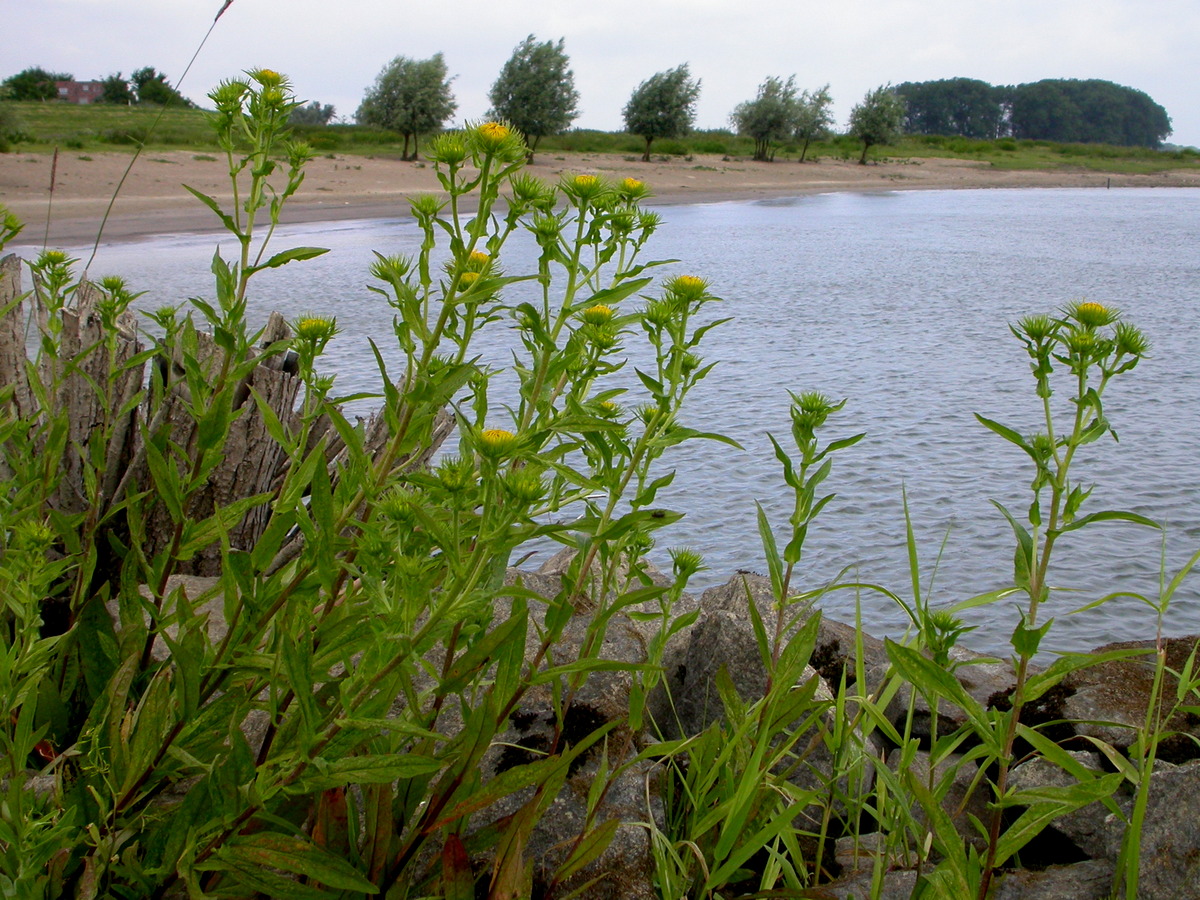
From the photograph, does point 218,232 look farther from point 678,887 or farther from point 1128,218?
point 1128,218

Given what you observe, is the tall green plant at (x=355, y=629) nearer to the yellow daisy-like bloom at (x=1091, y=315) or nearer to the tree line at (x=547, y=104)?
the yellow daisy-like bloom at (x=1091, y=315)

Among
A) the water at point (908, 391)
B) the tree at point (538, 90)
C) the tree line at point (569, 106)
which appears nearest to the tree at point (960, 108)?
the tree line at point (569, 106)

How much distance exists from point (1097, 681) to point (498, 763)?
172 cm

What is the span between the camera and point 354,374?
7.62 metres

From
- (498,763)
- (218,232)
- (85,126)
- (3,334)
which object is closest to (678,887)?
(498,763)

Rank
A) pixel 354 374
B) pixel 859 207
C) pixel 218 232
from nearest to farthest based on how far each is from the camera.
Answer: pixel 354 374 → pixel 218 232 → pixel 859 207

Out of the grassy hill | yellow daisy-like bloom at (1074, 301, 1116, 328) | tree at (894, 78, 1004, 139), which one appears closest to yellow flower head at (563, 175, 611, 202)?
yellow daisy-like bloom at (1074, 301, 1116, 328)

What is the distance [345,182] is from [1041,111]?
12287 cm

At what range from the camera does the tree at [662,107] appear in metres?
56.5

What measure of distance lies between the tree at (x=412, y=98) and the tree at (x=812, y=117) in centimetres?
2246

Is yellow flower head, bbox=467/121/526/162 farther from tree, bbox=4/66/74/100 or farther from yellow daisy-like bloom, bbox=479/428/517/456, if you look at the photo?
tree, bbox=4/66/74/100

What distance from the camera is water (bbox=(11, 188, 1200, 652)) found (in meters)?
5.08

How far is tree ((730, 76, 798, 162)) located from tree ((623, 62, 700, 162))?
187 inches

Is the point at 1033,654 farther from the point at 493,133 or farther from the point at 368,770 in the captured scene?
the point at 493,133
